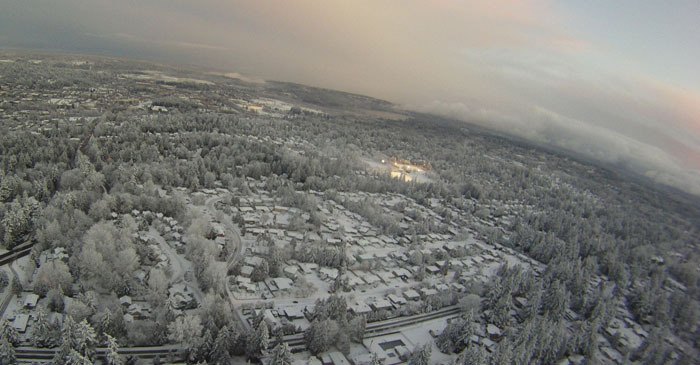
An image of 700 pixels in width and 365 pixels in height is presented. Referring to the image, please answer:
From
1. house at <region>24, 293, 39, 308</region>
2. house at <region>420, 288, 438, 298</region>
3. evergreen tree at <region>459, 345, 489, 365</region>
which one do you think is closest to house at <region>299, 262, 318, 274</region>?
house at <region>420, 288, 438, 298</region>

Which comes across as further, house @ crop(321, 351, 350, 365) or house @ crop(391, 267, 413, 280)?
house @ crop(391, 267, 413, 280)

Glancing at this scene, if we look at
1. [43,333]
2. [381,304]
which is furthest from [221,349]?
[381,304]

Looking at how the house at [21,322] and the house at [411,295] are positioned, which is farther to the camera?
the house at [411,295]

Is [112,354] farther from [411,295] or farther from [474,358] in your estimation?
[411,295]

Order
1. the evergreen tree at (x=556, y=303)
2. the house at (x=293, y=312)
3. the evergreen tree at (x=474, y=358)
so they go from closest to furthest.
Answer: the evergreen tree at (x=474, y=358), the house at (x=293, y=312), the evergreen tree at (x=556, y=303)

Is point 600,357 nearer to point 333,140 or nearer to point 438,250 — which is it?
point 438,250

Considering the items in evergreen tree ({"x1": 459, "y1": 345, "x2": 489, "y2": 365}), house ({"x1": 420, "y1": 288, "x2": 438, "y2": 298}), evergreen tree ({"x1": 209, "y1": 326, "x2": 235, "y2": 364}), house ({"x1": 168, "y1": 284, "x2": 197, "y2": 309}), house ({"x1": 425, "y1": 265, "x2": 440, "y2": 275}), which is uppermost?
evergreen tree ({"x1": 459, "y1": 345, "x2": 489, "y2": 365})

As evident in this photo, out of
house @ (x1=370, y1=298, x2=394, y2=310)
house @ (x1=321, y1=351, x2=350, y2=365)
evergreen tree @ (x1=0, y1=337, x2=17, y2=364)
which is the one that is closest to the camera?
evergreen tree @ (x1=0, y1=337, x2=17, y2=364)

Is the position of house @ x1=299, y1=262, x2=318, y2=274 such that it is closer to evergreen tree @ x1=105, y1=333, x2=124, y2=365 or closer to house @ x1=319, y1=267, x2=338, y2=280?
house @ x1=319, y1=267, x2=338, y2=280

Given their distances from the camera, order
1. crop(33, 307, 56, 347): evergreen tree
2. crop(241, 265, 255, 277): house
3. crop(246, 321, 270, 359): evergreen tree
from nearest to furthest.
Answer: crop(33, 307, 56, 347): evergreen tree → crop(246, 321, 270, 359): evergreen tree → crop(241, 265, 255, 277): house

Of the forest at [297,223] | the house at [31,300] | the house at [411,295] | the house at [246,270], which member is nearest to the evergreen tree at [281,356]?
the forest at [297,223]

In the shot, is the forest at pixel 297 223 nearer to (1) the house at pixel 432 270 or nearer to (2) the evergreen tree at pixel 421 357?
(2) the evergreen tree at pixel 421 357
